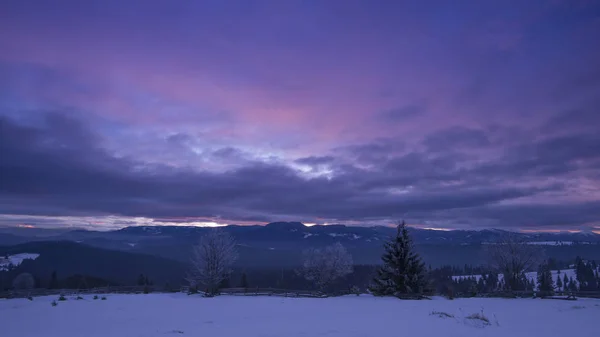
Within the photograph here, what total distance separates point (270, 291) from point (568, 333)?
30.7 metres

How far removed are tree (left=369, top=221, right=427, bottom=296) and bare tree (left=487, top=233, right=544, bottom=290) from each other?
18.9 meters

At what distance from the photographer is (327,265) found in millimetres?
81438

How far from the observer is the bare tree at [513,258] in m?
53.5

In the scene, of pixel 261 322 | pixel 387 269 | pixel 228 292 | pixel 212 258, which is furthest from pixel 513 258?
pixel 261 322

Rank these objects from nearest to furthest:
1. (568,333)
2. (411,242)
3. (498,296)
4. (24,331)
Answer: (568,333)
(24,331)
(498,296)
(411,242)

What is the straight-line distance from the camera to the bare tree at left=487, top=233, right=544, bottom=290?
53.5 metres

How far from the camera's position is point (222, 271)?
191 feet

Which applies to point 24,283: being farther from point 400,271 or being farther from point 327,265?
point 327,265

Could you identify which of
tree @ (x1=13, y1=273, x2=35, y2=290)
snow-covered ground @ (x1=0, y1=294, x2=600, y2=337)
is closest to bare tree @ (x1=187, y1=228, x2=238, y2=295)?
tree @ (x1=13, y1=273, x2=35, y2=290)

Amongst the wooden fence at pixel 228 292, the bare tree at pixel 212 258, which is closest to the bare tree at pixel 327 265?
the bare tree at pixel 212 258

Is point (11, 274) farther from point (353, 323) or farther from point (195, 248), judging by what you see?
point (353, 323)

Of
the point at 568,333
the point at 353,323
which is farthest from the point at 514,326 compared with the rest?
the point at 353,323

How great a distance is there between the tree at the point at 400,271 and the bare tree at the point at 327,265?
37897 mm

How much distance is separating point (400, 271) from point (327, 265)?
42.0m
